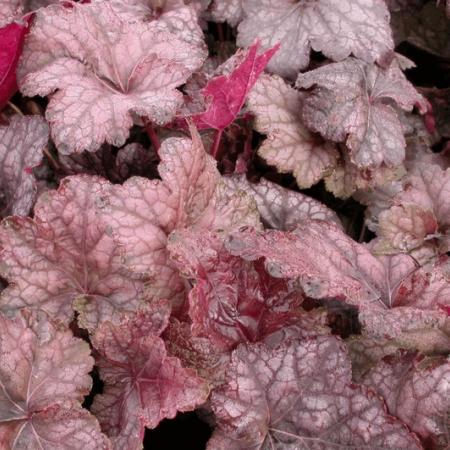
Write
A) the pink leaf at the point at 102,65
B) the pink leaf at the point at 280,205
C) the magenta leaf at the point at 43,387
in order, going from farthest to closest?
the pink leaf at the point at 280,205, the pink leaf at the point at 102,65, the magenta leaf at the point at 43,387

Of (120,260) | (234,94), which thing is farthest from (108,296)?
(234,94)

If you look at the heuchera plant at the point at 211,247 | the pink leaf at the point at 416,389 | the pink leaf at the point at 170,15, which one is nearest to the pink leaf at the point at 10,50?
the heuchera plant at the point at 211,247

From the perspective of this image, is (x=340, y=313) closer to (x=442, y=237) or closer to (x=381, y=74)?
(x=442, y=237)

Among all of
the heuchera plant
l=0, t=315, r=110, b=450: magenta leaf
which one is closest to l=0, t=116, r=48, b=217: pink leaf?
the heuchera plant

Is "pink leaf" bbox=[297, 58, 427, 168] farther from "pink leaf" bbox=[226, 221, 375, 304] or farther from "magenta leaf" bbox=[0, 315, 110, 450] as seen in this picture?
"magenta leaf" bbox=[0, 315, 110, 450]

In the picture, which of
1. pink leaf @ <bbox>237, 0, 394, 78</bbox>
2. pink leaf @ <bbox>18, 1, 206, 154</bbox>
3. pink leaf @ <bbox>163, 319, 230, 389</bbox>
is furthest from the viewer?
pink leaf @ <bbox>237, 0, 394, 78</bbox>

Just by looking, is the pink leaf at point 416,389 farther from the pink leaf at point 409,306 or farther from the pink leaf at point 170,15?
the pink leaf at point 170,15

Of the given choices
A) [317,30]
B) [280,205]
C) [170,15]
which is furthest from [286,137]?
[170,15]
